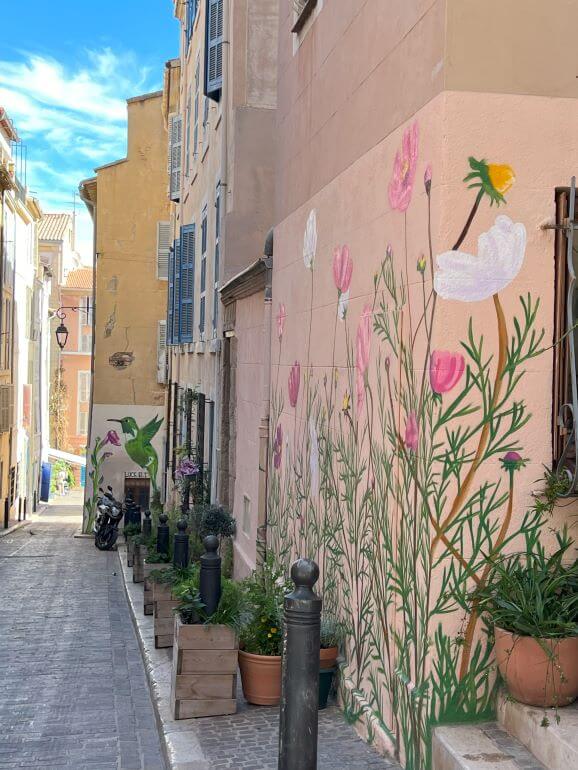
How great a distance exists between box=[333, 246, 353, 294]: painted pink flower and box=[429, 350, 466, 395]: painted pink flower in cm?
167

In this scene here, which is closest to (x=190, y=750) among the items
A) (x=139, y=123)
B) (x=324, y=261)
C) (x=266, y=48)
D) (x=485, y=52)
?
(x=324, y=261)

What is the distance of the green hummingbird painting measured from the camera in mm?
27966

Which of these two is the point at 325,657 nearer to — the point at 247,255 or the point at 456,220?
the point at 456,220

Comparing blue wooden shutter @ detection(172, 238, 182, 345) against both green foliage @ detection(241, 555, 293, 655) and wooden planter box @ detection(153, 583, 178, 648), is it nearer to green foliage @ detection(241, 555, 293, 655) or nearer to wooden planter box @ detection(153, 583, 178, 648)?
wooden planter box @ detection(153, 583, 178, 648)

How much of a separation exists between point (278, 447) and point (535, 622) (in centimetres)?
442

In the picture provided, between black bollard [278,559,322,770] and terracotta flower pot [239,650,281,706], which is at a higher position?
black bollard [278,559,322,770]

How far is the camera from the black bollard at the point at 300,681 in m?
3.68

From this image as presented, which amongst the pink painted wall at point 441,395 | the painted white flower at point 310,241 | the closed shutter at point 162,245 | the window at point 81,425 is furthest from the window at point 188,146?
the window at point 81,425

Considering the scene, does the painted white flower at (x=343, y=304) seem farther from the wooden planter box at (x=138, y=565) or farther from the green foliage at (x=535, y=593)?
the wooden planter box at (x=138, y=565)

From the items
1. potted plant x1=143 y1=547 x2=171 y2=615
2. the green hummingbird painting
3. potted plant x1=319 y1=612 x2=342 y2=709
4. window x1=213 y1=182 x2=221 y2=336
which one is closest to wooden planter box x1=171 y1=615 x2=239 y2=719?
potted plant x1=319 y1=612 x2=342 y2=709

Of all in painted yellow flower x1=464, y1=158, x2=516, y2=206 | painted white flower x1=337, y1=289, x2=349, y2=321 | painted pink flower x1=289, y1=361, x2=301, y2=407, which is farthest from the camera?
painted pink flower x1=289, y1=361, x2=301, y2=407

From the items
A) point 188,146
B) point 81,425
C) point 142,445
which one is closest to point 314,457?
point 188,146

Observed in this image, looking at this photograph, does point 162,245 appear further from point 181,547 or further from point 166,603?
point 166,603

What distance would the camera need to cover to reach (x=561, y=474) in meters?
4.14
